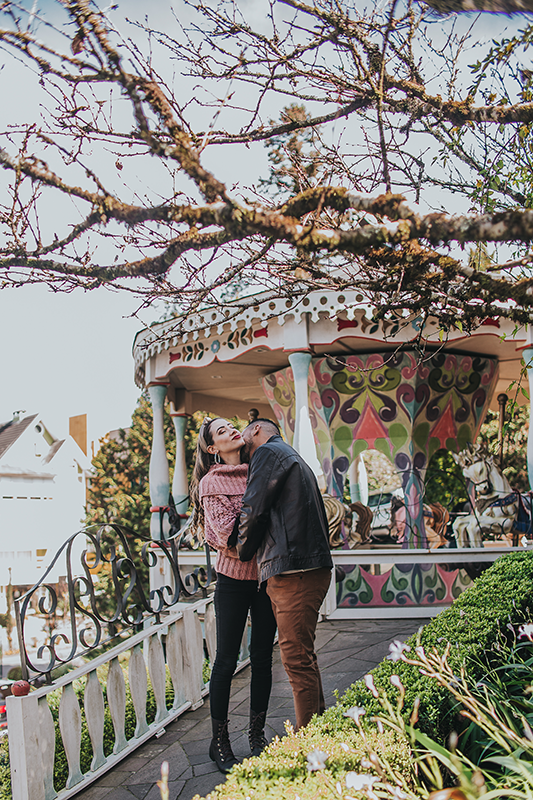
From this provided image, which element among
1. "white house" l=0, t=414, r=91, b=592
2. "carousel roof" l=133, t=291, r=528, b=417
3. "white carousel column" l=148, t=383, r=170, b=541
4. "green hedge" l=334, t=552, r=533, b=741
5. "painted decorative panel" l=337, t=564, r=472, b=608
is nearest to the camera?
"green hedge" l=334, t=552, r=533, b=741

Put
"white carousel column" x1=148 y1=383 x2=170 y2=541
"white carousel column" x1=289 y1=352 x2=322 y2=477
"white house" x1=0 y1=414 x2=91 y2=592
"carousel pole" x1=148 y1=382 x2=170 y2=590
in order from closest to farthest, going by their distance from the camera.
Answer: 1. "white carousel column" x1=289 y1=352 x2=322 y2=477
2. "carousel pole" x1=148 y1=382 x2=170 y2=590
3. "white carousel column" x1=148 y1=383 x2=170 y2=541
4. "white house" x1=0 y1=414 x2=91 y2=592

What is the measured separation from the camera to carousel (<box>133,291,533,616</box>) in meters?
7.26

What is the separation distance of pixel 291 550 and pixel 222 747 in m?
1.17

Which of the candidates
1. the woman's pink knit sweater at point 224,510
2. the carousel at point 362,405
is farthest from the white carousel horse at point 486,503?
the woman's pink knit sweater at point 224,510

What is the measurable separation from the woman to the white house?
25.4 metres

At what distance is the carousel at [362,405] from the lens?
7.26 m

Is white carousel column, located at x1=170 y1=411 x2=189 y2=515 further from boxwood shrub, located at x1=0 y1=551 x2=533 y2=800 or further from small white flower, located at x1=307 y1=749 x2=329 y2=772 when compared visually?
small white flower, located at x1=307 y1=749 x2=329 y2=772

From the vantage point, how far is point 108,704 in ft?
12.5

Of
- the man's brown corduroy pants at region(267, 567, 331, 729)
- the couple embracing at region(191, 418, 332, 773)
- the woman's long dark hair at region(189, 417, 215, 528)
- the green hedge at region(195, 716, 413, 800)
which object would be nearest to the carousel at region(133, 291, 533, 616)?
the couple embracing at region(191, 418, 332, 773)

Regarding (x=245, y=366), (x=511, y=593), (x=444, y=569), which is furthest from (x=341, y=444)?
(x=511, y=593)

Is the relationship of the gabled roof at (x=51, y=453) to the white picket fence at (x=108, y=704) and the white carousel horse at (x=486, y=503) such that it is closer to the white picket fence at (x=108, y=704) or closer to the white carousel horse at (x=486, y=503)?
→ the white carousel horse at (x=486, y=503)

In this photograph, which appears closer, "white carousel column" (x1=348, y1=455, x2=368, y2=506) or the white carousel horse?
the white carousel horse

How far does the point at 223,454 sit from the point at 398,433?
7436 mm

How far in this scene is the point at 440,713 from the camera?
2510 millimetres
